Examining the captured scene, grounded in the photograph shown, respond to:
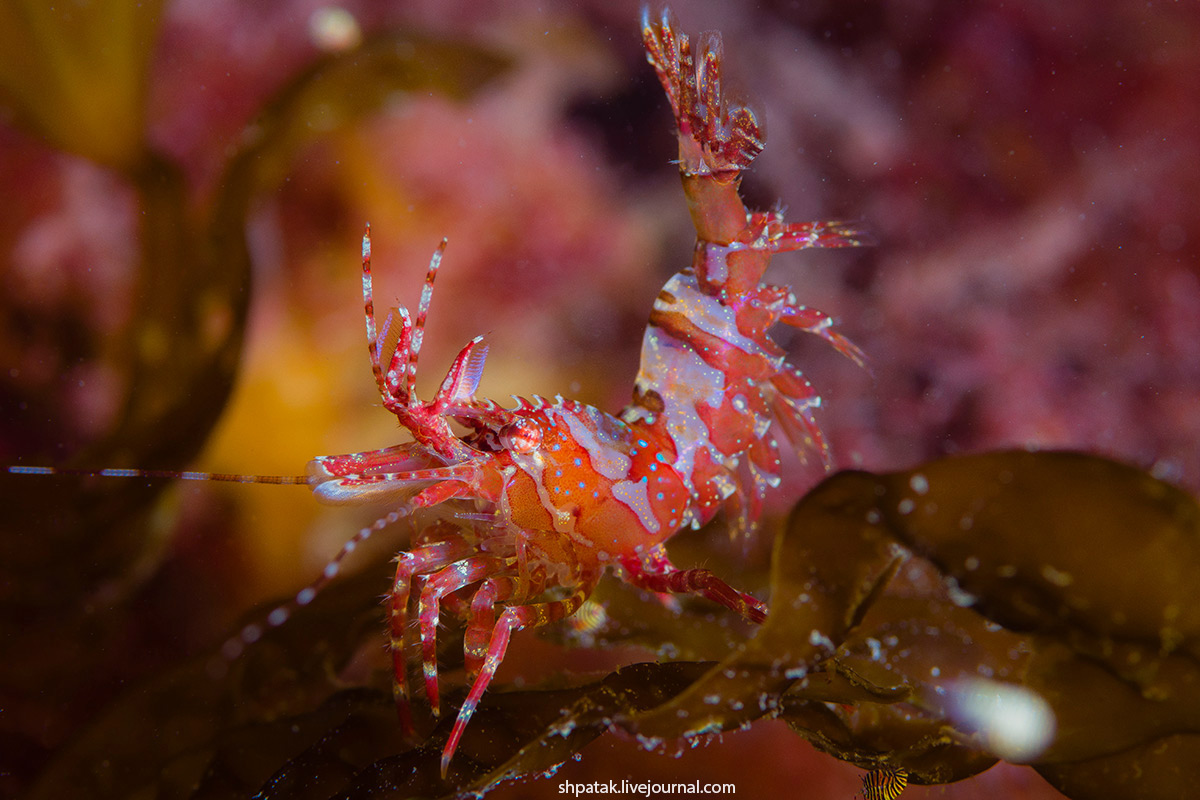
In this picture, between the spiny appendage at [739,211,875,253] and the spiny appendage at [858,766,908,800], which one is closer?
the spiny appendage at [858,766,908,800]

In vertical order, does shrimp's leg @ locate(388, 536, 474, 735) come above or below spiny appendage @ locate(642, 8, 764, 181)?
below

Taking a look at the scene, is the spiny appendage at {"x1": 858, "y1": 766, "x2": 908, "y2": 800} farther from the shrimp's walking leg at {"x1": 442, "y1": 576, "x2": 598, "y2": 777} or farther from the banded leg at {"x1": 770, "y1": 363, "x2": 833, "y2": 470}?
the banded leg at {"x1": 770, "y1": 363, "x2": 833, "y2": 470}

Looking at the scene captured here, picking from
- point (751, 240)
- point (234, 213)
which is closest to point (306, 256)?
point (234, 213)

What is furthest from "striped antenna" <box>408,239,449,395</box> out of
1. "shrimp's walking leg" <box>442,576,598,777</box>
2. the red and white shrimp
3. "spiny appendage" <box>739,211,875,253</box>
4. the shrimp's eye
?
"spiny appendage" <box>739,211,875,253</box>

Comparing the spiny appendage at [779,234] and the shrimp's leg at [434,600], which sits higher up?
the spiny appendage at [779,234]

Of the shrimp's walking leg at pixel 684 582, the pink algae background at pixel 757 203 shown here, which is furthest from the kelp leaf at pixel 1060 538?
the pink algae background at pixel 757 203

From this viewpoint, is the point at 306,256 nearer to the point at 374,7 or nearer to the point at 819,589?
the point at 374,7

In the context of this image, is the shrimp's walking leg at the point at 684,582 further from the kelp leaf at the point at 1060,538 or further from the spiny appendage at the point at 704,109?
the spiny appendage at the point at 704,109
